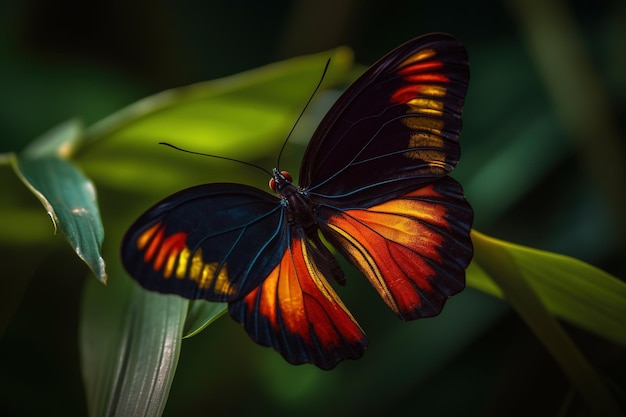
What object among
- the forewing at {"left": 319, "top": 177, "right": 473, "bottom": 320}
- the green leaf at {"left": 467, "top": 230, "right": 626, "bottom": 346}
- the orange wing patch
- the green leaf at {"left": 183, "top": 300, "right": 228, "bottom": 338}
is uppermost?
the orange wing patch

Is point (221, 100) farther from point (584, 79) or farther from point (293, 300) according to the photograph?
point (584, 79)

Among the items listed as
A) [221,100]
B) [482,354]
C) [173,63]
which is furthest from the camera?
[173,63]

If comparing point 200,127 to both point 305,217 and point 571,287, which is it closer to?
point 305,217

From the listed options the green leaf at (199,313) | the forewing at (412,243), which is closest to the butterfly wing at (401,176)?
the forewing at (412,243)

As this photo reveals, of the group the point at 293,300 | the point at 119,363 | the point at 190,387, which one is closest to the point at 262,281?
the point at 293,300

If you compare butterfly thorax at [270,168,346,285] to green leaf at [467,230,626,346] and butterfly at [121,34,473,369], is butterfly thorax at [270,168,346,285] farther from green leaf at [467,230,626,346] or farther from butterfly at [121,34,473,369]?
green leaf at [467,230,626,346]

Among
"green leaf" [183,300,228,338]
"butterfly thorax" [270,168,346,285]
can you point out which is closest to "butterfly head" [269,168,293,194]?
"butterfly thorax" [270,168,346,285]
